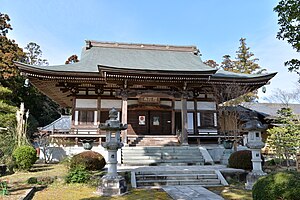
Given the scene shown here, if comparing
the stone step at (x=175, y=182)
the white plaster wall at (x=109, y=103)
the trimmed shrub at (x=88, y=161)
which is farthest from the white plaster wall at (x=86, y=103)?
the stone step at (x=175, y=182)

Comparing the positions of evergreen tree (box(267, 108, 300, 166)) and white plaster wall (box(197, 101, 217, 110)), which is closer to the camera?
evergreen tree (box(267, 108, 300, 166))

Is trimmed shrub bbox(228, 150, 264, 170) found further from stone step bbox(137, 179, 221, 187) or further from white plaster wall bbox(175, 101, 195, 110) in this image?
white plaster wall bbox(175, 101, 195, 110)

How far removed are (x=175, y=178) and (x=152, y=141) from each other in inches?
223

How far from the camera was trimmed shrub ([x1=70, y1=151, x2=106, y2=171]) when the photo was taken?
28.1ft

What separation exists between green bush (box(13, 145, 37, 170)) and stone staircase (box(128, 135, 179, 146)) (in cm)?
522

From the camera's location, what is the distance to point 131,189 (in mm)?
7062

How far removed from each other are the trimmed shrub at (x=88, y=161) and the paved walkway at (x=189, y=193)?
10.1 feet

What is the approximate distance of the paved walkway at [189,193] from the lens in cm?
586

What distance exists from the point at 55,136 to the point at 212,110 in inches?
370

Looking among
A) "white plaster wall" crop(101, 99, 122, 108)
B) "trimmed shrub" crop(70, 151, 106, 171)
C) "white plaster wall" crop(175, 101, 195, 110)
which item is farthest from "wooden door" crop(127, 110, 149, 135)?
"trimmed shrub" crop(70, 151, 106, 171)

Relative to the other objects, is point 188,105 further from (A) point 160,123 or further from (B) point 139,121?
(B) point 139,121

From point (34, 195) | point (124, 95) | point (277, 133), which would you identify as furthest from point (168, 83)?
point (34, 195)

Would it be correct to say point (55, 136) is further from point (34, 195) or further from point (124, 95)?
point (34, 195)

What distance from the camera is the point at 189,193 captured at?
629cm
